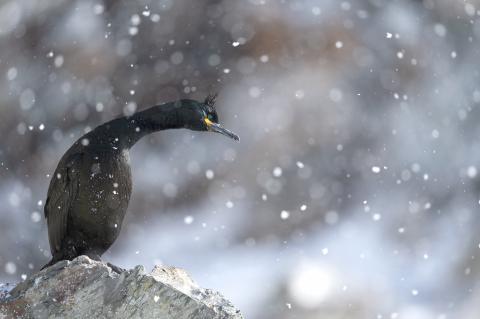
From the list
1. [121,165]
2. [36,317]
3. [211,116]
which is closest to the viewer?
[36,317]

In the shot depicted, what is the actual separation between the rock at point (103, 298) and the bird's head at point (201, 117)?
6.38 ft

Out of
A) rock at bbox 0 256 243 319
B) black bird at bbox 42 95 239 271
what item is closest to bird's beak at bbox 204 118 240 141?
black bird at bbox 42 95 239 271

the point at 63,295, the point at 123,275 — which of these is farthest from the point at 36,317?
the point at 123,275

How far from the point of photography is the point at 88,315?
456 cm

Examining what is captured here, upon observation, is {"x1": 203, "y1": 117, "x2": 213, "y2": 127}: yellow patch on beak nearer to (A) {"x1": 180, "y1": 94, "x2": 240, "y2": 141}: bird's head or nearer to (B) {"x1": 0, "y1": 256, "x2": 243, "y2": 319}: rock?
(A) {"x1": 180, "y1": 94, "x2": 240, "y2": 141}: bird's head

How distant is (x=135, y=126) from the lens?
580 centimetres

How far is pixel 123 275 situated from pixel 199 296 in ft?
2.05

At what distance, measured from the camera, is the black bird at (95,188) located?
5453 mm

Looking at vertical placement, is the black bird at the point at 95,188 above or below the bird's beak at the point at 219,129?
below

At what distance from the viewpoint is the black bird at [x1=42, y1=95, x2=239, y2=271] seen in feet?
17.9

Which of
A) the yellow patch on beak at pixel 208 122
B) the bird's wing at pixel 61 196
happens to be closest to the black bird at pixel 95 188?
the bird's wing at pixel 61 196

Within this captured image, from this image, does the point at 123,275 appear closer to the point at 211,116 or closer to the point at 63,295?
the point at 63,295

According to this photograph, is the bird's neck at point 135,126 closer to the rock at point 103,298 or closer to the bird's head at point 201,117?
the bird's head at point 201,117

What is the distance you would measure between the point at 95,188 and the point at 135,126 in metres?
0.75
